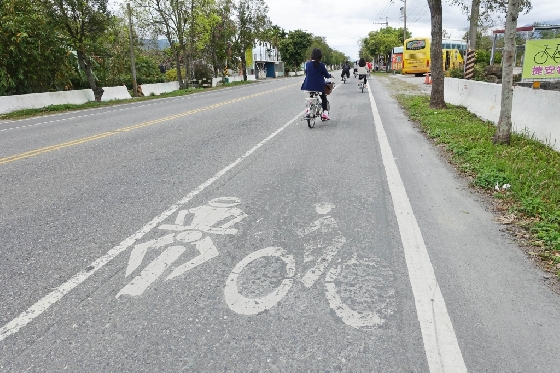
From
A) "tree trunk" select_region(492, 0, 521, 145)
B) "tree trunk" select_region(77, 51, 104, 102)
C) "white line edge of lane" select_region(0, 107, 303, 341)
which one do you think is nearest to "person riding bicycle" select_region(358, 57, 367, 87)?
"tree trunk" select_region(77, 51, 104, 102)

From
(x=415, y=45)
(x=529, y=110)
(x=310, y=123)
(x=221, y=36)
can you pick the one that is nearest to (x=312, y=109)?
(x=310, y=123)

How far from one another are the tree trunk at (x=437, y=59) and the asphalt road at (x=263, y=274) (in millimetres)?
8757

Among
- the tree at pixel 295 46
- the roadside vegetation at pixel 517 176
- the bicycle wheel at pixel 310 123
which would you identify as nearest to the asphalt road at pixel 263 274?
the roadside vegetation at pixel 517 176

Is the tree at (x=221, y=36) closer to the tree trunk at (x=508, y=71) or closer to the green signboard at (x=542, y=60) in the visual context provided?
the green signboard at (x=542, y=60)

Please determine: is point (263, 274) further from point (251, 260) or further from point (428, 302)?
point (428, 302)

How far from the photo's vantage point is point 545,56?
34.4 feet

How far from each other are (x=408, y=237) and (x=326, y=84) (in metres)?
7.71

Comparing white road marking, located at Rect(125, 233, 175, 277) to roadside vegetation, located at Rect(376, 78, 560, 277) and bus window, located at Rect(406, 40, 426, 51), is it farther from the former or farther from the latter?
bus window, located at Rect(406, 40, 426, 51)

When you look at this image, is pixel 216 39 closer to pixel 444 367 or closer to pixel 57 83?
pixel 57 83

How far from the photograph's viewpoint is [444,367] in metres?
2.35

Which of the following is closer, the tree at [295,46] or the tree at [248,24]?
the tree at [248,24]

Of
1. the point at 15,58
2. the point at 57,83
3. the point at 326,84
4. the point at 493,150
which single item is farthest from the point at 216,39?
the point at 493,150

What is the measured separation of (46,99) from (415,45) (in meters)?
34.8

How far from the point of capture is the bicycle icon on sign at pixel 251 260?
2.92 meters
